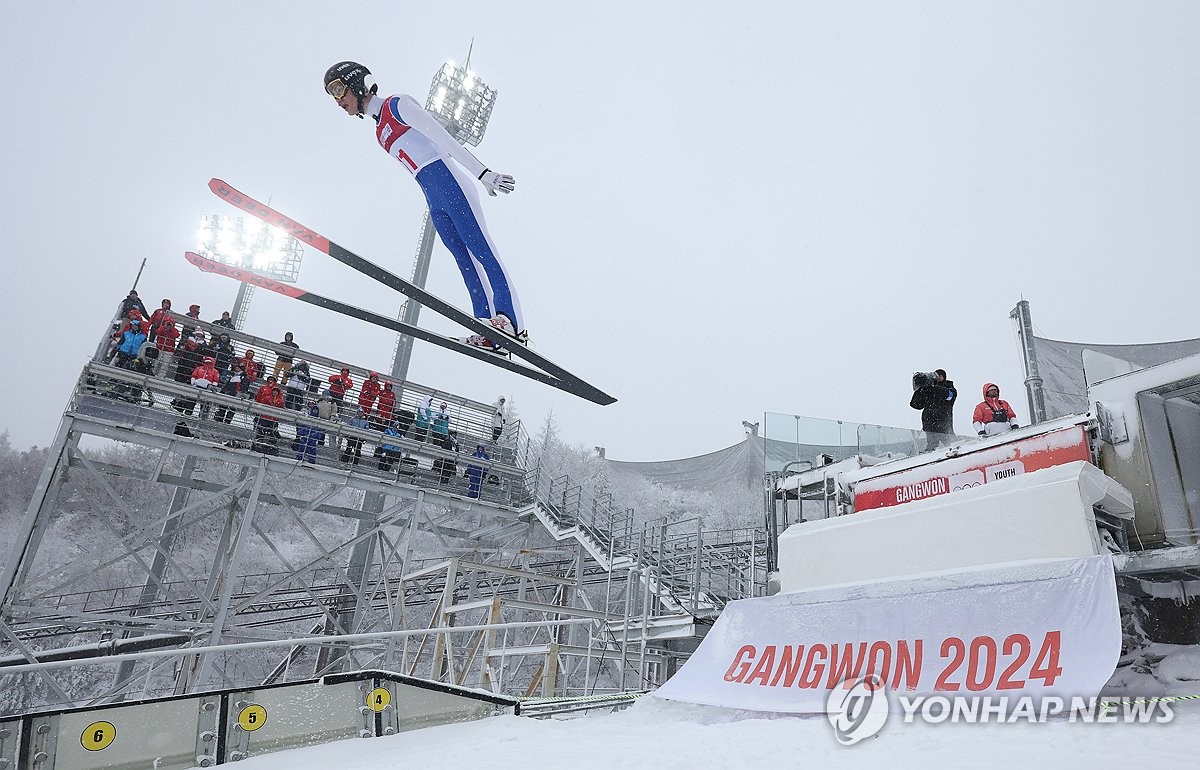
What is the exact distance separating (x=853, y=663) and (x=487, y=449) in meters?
13.1

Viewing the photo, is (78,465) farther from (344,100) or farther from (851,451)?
(851,451)

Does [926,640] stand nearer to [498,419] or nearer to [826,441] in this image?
[826,441]

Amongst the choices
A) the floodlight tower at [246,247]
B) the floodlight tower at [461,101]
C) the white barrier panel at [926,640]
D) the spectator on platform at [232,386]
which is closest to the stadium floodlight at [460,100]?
the floodlight tower at [461,101]

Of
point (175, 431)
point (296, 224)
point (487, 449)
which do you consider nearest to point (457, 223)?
point (296, 224)

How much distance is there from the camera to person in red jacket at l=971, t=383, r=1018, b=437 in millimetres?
9141

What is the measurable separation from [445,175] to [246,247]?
9088 millimetres

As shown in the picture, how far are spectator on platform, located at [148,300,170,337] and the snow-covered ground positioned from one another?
11820 millimetres

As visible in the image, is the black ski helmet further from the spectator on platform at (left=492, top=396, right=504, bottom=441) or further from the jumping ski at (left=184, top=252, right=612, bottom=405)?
the spectator on platform at (left=492, top=396, right=504, bottom=441)

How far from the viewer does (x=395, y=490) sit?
15812 mm

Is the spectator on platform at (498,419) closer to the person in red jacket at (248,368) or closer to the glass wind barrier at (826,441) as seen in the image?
the person in red jacket at (248,368)

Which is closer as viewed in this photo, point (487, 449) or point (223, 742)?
point (223, 742)

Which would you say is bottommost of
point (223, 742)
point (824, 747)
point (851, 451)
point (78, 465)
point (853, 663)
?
point (223, 742)

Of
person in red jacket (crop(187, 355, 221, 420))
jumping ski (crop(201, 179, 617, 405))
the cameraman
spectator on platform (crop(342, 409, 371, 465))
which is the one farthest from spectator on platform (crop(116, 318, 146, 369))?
the cameraman

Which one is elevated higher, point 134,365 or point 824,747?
point 134,365
